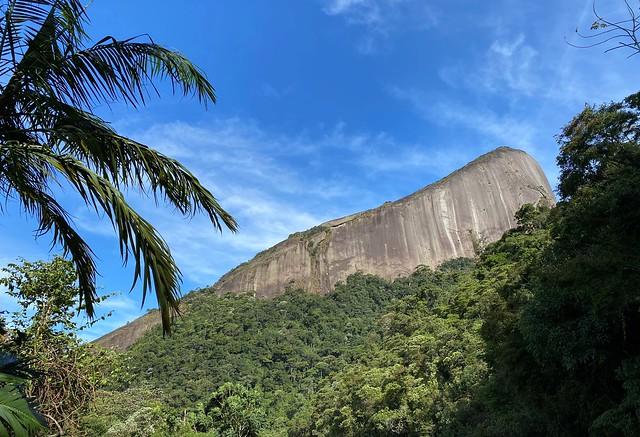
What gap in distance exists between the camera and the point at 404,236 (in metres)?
76.5

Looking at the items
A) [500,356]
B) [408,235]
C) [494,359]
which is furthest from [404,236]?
[500,356]

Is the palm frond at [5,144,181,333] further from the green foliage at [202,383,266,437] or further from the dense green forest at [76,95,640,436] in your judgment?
the green foliage at [202,383,266,437]

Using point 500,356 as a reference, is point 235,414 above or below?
above

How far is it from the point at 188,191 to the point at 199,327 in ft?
215

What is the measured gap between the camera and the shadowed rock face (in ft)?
245

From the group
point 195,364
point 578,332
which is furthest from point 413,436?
point 195,364

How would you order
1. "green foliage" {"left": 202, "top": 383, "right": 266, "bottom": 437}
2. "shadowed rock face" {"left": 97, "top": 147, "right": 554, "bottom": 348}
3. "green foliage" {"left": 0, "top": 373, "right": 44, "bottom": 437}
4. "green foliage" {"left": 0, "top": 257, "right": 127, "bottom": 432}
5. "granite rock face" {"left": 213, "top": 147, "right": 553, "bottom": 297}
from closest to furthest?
"green foliage" {"left": 0, "top": 373, "right": 44, "bottom": 437}
"green foliage" {"left": 0, "top": 257, "right": 127, "bottom": 432}
"green foliage" {"left": 202, "top": 383, "right": 266, "bottom": 437}
"shadowed rock face" {"left": 97, "top": 147, "right": 554, "bottom": 348}
"granite rock face" {"left": 213, "top": 147, "right": 553, "bottom": 297}

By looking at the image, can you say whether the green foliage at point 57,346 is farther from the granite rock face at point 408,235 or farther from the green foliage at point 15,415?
the granite rock face at point 408,235

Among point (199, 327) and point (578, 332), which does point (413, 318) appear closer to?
point (578, 332)

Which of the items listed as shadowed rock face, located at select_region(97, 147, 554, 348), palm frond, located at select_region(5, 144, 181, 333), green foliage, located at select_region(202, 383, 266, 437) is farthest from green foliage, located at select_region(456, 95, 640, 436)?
shadowed rock face, located at select_region(97, 147, 554, 348)

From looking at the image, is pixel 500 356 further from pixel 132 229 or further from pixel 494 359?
pixel 132 229

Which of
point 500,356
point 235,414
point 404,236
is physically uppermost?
point 404,236

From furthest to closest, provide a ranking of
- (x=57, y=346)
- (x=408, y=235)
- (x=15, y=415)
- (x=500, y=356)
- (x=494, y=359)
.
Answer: (x=408, y=235), (x=494, y=359), (x=500, y=356), (x=57, y=346), (x=15, y=415)

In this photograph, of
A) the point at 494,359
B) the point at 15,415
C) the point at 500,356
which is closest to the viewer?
the point at 15,415
